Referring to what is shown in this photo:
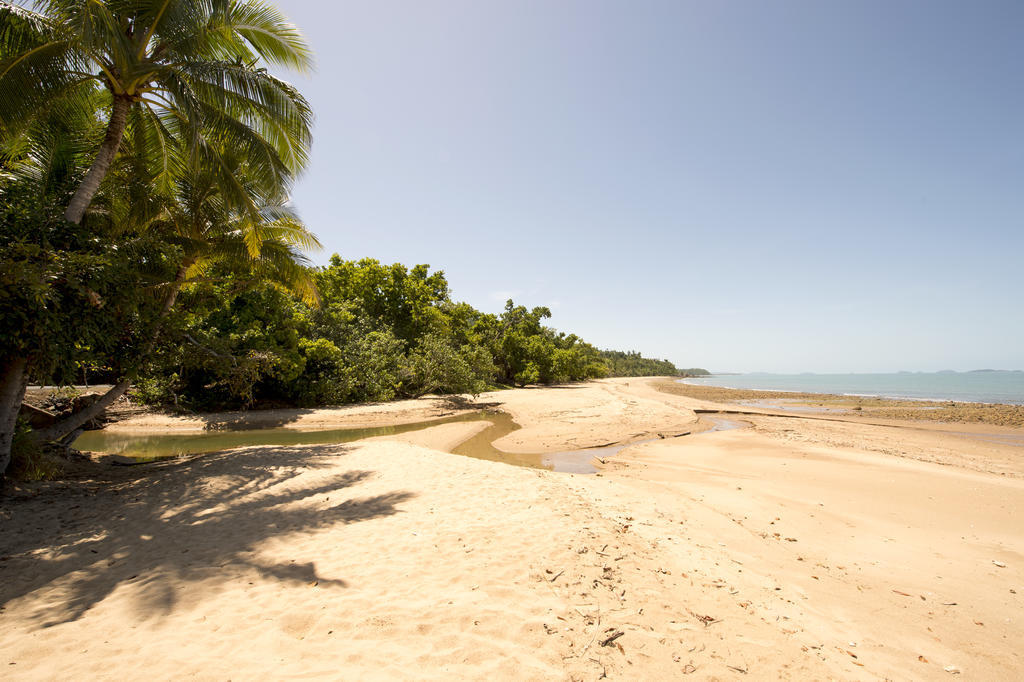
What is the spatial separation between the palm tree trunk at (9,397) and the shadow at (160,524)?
950 millimetres

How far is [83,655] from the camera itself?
2990mm

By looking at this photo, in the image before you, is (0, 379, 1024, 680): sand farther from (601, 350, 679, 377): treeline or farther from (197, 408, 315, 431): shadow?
(601, 350, 679, 377): treeline

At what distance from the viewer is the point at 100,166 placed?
7.36 m

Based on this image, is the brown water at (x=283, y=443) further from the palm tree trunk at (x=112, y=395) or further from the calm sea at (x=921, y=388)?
the calm sea at (x=921, y=388)

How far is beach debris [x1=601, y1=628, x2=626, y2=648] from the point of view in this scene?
11.0 ft

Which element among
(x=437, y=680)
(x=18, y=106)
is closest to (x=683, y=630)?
(x=437, y=680)

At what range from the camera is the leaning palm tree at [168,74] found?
21.7 ft

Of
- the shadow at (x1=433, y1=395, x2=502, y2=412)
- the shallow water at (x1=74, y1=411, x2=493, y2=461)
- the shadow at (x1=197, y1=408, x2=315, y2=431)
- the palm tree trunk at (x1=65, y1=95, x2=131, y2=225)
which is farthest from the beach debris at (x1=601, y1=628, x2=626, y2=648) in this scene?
the shadow at (x1=433, y1=395, x2=502, y2=412)

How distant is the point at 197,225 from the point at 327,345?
1039 centimetres

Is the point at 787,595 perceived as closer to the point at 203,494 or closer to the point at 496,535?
the point at 496,535

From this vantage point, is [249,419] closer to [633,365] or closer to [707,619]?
[707,619]

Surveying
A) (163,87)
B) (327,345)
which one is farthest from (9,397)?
(327,345)

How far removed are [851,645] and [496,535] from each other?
152 inches

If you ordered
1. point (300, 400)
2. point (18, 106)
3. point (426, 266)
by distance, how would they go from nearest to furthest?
point (18, 106)
point (300, 400)
point (426, 266)
